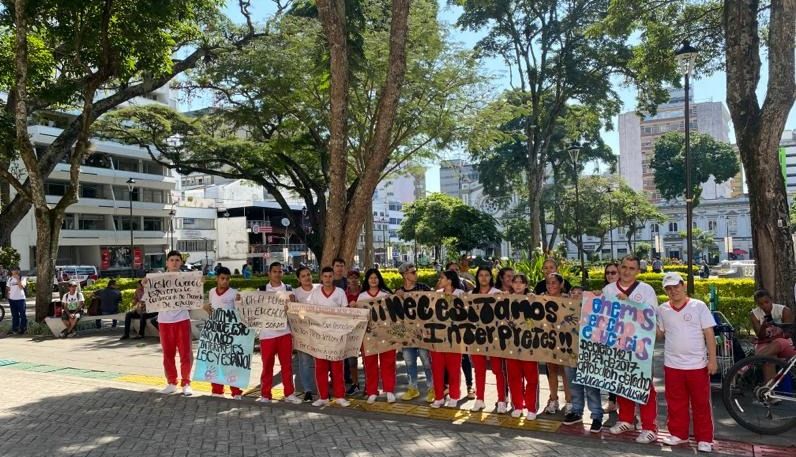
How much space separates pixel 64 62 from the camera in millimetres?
19141

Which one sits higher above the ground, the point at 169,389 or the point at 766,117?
the point at 766,117

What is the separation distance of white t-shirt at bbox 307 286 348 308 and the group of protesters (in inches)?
0.5

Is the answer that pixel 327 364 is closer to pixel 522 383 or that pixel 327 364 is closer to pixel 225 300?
pixel 225 300

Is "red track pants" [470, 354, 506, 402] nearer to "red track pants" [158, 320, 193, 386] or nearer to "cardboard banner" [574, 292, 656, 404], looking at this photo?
"cardboard banner" [574, 292, 656, 404]

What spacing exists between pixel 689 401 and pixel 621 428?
746 millimetres

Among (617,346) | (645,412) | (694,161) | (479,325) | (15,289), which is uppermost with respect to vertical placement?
(694,161)

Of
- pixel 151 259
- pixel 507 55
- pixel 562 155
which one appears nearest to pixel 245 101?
pixel 507 55

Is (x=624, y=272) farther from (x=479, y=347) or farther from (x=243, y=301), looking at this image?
(x=243, y=301)

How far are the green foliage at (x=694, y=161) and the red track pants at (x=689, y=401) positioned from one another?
63427mm

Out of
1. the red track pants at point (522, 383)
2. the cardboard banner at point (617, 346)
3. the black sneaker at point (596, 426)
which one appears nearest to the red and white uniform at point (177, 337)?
the red track pants at point (522, 383)

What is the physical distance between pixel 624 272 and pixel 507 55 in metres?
24.9

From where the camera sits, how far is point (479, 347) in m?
7.57

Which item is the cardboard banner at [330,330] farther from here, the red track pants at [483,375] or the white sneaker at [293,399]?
the red track pants at [483,375]

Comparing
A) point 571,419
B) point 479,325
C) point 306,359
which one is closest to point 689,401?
point 571,419
